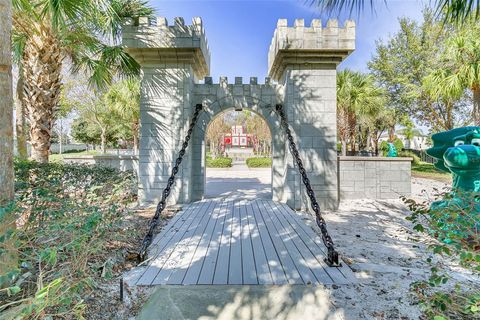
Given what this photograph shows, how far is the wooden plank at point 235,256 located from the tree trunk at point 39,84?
183 inches

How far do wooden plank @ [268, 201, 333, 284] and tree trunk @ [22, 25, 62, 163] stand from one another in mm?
5541

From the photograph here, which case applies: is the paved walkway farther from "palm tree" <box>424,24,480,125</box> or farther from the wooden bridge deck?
"palm tree" <box>424,24,480,125</box>

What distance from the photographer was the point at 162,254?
11.9ft

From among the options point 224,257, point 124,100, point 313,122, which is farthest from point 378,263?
point 124,100

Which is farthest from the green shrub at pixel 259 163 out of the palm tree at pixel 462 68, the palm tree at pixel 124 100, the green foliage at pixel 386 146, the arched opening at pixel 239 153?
the palm tree at pixel 462 68

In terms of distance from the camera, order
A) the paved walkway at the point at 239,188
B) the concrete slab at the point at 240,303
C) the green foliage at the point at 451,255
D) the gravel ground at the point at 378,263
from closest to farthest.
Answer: the green foliage at the point at 451,255
the concrete slab at the point at 240,303
the gravel ground at the point at 378,263
the paved walkway at the point at 239,188

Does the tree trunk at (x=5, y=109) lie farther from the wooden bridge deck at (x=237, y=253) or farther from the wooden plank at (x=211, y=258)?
the wooden plank at (x=211, y=258)

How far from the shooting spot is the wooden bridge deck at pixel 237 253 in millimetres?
2971

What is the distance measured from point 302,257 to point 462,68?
34.4ft

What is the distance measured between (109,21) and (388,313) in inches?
301

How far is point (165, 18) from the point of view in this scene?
641cm

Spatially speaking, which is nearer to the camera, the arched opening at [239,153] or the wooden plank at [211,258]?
the wooden plank at [211,258]

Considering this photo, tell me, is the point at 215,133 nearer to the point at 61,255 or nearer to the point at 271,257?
the point at 271,257

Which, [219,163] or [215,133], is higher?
[215,133]
